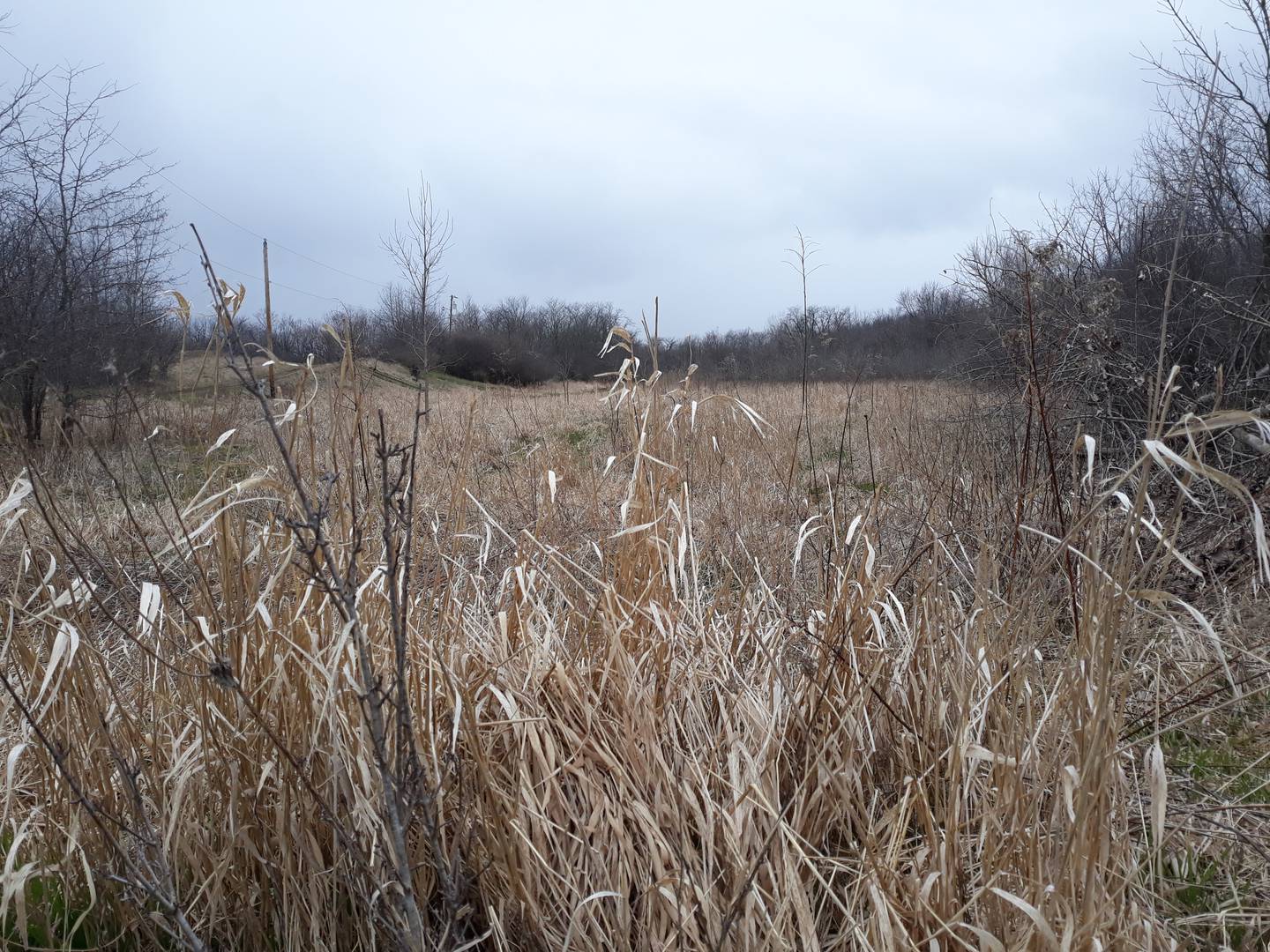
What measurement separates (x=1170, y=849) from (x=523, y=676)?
135cm

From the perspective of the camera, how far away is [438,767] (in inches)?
53.8

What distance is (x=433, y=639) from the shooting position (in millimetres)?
1473

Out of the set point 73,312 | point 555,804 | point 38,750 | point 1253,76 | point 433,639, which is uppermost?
point 1253,76

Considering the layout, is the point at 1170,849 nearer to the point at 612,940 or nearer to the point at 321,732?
the point at 612,940

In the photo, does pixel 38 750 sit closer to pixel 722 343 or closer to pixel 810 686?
pixel 810 686

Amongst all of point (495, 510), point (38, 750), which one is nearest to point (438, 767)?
point (38, 750)

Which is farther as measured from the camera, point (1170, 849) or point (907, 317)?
point (907, 317)

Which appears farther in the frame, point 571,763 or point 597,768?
point 597,768

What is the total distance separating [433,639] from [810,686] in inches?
30.0

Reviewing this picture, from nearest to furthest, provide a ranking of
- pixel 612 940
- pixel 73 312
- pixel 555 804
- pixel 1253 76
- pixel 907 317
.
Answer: pixel 612 940 < pixel 555 804 < pixel 1253 76 < pixel 73 312 < pixel 907 317

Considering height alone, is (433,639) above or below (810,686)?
above

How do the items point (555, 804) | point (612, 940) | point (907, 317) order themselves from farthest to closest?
point (907, 317), point (555, 804), point (612, 940)

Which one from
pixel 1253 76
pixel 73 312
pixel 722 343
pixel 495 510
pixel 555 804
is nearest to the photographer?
pixel 555 804

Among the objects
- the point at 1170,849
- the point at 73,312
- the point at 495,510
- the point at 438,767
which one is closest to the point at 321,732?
the point at 438,767
